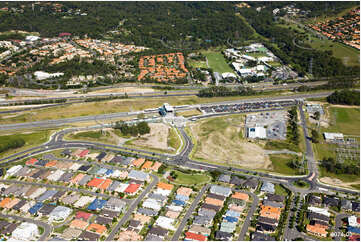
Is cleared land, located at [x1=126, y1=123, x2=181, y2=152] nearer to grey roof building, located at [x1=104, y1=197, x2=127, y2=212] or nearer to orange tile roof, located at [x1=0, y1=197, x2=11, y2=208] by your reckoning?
grey roof building, located at [x1=104, y1=197, x2=127, y2=212]

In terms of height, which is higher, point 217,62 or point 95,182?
point 217,62

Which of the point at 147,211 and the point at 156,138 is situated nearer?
the point at 147,211

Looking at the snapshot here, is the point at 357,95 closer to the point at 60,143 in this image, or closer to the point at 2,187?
the point at 60,143

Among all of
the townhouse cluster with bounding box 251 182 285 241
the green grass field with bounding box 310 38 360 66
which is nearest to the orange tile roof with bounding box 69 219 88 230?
the townhouse cluster with bounding box 251 182 285 241

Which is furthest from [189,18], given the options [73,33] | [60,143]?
[60,143]

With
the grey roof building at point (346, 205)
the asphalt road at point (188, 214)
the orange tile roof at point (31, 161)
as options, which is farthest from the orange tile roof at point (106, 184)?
the grey roof building at point (346, 205)

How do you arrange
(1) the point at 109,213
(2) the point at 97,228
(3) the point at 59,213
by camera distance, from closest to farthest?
(2) the point at 97,228
(3) the point at 59,213
(1) the point at 109,213

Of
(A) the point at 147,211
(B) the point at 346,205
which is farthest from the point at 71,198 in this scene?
(B) the point at 346,205

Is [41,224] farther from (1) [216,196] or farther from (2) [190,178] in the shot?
(1) [216,196]
